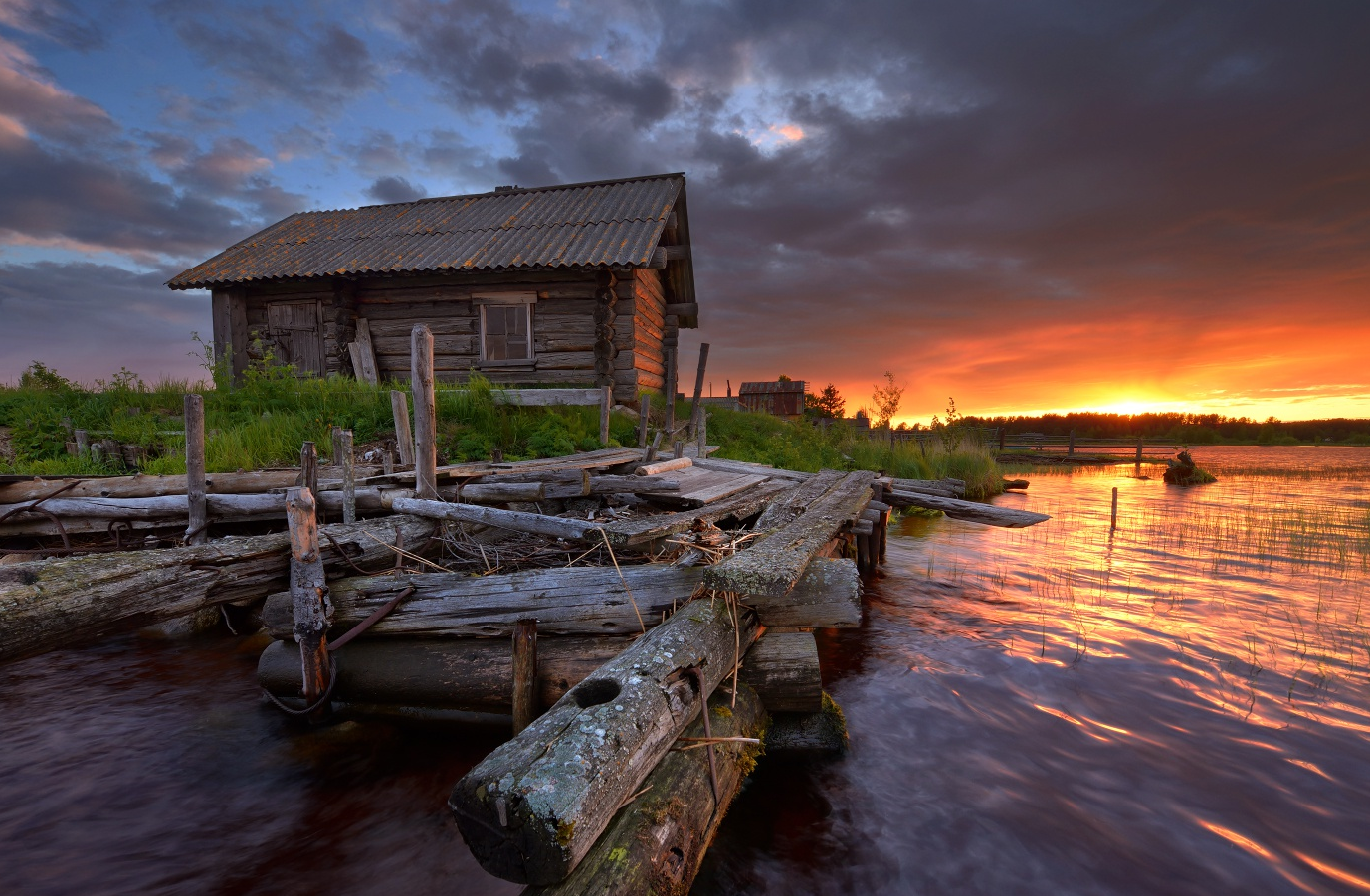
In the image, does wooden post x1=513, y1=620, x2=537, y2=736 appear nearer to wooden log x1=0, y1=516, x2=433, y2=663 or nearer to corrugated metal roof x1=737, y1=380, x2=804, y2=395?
wooden log x1=0, y1=516, x2=433, y2=663

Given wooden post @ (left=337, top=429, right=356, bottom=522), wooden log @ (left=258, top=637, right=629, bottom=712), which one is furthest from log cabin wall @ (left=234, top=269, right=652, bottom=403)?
wooden log @ (left=258, top=637, right=629, bottom=712)

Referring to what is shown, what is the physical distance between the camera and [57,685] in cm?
534

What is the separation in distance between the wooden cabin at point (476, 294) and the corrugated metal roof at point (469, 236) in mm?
57

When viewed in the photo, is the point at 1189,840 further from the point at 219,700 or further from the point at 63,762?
the point at 63,762

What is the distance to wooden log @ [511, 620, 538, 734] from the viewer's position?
3.74 meters

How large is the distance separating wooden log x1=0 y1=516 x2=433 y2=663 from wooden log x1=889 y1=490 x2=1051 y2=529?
7414mm

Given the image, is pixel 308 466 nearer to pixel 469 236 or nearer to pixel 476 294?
pixel 476 294

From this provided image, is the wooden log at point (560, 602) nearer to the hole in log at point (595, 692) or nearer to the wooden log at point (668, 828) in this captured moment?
the wooden log at point (668, 828)

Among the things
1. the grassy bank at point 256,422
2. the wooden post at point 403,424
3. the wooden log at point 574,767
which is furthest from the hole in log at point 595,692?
the grassy bank at point 256,422

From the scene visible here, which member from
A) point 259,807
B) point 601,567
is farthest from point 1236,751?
point 259,807

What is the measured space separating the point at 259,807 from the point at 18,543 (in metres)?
5.62

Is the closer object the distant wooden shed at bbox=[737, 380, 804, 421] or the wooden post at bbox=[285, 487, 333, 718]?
the wooden post at bbox=[285, 487, 333, 718]

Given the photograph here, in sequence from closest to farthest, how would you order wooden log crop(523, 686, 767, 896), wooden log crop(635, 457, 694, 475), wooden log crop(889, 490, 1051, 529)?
wooden log crop(523, 686, 767, 896)
wooden log crop(889, 490, 1051, 529)
wooden log crop(635, 457, 694, 475)

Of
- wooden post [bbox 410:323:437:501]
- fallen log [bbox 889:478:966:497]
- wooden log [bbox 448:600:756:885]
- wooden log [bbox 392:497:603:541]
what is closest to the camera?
wooden log [bbox 448:600:756:885]
